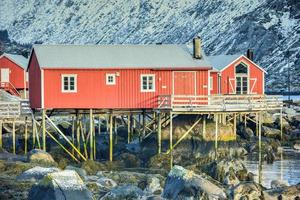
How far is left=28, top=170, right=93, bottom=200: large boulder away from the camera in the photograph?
25.2 metres

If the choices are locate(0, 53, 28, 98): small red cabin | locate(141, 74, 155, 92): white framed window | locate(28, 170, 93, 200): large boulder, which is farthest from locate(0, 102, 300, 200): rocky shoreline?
locate(0, 53, 28, 98): small red cabin

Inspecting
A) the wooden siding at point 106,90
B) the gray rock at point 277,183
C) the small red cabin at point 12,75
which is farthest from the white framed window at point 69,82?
the small red cabin at point 12,75

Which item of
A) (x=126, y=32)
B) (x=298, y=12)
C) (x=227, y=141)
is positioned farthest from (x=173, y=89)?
(x=126, y=32)

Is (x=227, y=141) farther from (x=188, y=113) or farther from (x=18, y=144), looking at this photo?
(x=18, y=144)

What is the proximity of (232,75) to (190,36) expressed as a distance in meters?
118

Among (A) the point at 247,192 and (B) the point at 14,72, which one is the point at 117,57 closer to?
(A) the point at 247,192

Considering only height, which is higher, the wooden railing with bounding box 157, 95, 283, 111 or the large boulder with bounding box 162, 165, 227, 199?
the wooden railing with bounding box 157, 95, 283, 111

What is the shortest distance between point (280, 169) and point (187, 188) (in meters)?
15.6

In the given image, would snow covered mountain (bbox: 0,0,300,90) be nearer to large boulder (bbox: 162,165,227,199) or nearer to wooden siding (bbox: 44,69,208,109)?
wooden siding (bbox: 44,69,208,109)

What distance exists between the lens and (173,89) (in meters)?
45.3

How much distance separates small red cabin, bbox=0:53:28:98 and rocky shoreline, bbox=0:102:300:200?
21900mm

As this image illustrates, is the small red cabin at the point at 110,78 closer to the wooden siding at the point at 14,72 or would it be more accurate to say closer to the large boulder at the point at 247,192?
the large boulder at the point at 247,192

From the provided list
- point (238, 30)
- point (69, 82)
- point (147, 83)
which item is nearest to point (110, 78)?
point (147, 83)

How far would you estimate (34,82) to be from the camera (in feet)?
154
